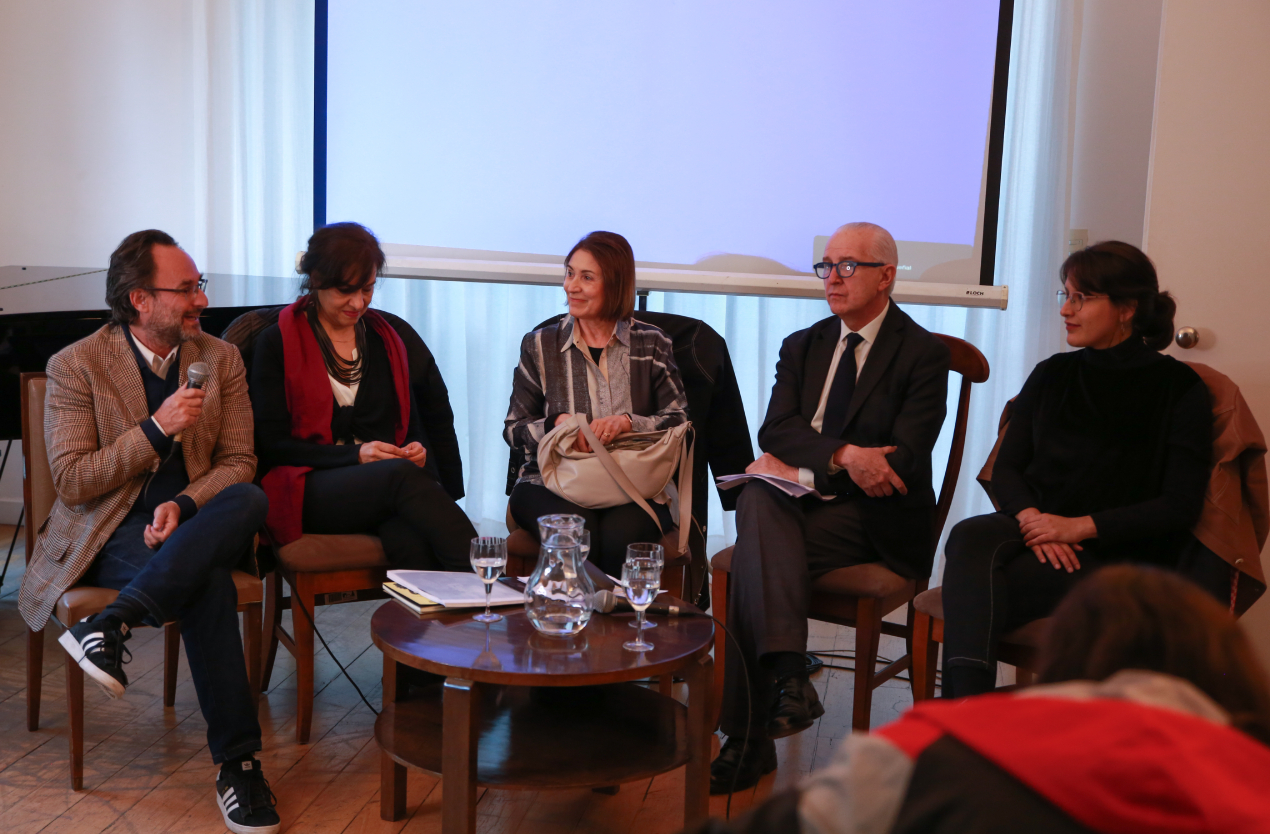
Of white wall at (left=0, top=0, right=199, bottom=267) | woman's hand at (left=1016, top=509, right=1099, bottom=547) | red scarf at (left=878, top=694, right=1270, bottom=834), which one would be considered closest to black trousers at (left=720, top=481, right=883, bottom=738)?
woman's hand at (left=1016, top=509, right=1099, bottom=547)

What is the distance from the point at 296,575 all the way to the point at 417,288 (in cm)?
197

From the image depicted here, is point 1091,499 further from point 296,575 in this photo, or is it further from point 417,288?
point 417,288

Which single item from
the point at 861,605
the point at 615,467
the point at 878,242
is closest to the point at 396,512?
the point at 615,467

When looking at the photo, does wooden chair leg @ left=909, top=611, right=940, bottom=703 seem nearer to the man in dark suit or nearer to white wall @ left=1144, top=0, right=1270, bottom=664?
the man in dark suit

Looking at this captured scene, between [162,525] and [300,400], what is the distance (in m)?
0.53

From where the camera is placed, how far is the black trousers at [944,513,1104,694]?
7.22 ft

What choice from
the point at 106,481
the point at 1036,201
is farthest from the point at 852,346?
the point at 106,481

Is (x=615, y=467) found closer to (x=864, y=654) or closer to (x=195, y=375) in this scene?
(x=864, y=654)

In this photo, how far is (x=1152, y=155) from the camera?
2.75 meters

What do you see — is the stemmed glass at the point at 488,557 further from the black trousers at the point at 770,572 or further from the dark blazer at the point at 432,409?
the dark blazer at the point at 432,409

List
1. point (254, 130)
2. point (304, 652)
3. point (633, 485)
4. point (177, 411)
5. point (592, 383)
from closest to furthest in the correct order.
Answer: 1. point (177, 411)
2. point (304, 652)
3. point (633, 485)
4. point (592, 383)
5. point (254, 130)

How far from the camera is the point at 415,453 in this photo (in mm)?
2785

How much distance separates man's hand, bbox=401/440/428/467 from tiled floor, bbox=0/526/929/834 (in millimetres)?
627

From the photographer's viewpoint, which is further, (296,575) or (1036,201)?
(1036,201)
